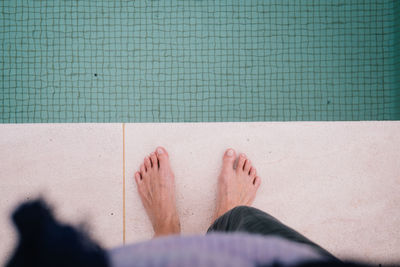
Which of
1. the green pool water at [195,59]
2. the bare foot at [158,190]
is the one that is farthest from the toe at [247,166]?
the green pool water at [195,59]

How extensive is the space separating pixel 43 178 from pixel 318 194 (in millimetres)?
959

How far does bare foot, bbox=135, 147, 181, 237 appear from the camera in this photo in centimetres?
92

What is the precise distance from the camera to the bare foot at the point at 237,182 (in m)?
0.96

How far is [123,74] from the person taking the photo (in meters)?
1.61

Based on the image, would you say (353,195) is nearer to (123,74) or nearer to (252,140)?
(252,140)

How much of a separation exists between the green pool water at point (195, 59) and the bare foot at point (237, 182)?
2.36 ft

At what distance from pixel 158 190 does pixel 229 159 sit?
269 mm

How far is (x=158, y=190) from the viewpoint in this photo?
95cm

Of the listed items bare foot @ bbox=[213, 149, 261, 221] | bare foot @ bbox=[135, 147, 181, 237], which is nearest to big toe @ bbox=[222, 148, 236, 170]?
bare foot @ bbox=[213, 149, 261, 221]

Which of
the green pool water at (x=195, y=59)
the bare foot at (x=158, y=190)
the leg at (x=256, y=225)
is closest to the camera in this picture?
the leg at (x=256, y=225)

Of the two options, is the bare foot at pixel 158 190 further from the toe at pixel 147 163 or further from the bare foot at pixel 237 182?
the bare foot at pixel 237 182

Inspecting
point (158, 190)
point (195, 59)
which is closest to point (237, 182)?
point (158, 190)

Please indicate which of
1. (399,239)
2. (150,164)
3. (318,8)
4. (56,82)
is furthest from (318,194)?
(56,82)

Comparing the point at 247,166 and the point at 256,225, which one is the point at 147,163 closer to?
the point at 247,166
